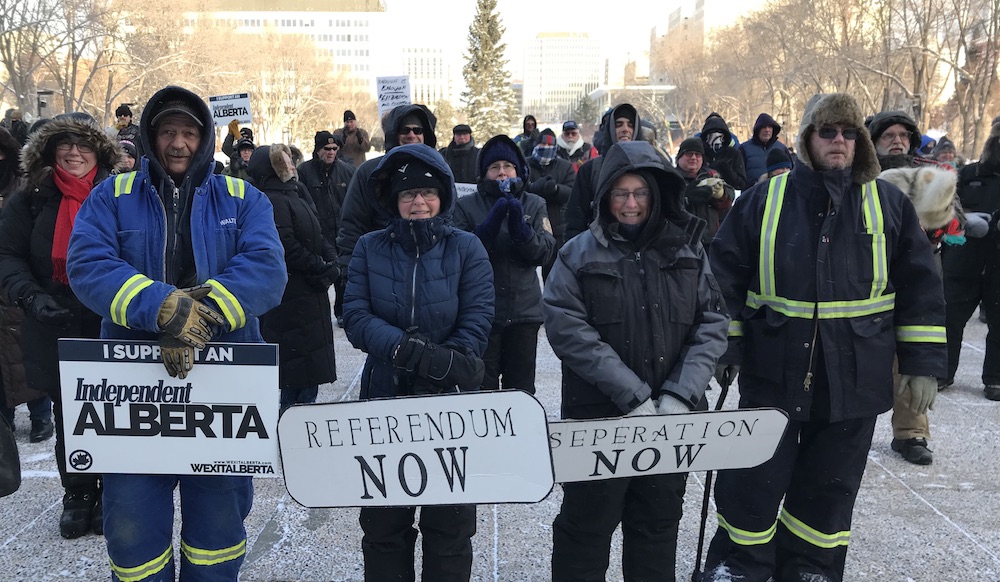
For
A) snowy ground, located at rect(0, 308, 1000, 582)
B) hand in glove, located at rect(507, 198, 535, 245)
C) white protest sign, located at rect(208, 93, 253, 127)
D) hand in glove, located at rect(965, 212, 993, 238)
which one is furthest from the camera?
white protest sign, located at rect(208, 93, 253, 127)

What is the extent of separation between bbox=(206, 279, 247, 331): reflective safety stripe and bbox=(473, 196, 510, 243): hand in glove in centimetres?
171

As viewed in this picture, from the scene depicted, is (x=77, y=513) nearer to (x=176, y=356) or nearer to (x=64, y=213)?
(x=64, y=213)

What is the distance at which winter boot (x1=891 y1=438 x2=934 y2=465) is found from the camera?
14.7 feet

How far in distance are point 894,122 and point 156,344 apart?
3827 mm

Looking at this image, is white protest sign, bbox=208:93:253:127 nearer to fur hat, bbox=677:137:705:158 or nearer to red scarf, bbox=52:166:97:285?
fur hat, bbox=677:137:705:158

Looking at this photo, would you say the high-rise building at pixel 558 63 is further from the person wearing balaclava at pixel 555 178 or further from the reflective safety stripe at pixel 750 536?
the reflective safety stripe at pixel 750 536

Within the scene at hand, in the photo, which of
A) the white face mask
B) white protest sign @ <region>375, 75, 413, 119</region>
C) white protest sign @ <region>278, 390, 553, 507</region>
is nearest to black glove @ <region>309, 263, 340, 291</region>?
white protest sign @ <region>278, 390, 553, 507</region>

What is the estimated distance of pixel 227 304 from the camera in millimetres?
2410

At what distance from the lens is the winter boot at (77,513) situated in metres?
3.52

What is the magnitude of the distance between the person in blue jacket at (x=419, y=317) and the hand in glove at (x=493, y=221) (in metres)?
0.96

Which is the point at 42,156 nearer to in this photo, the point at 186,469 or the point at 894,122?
the point at 186,469

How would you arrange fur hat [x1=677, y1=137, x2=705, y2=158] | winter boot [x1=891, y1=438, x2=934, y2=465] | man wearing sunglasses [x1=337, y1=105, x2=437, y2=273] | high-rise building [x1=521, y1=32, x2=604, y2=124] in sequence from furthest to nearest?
high-rise building [x1=521, y1=32, x2=604, y2=124] → fur hat [x1=677, y1=137, x2=705, y2=158] → winter boot [x1=891, y1=438, x2=934, y2=465] → man wearing sunglasses [x1=337, y1=105, x2=437, y2=273]

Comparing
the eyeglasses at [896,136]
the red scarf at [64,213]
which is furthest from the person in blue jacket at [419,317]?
the eyeglasses at [896,136]

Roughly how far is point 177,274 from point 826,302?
8.00 feet
